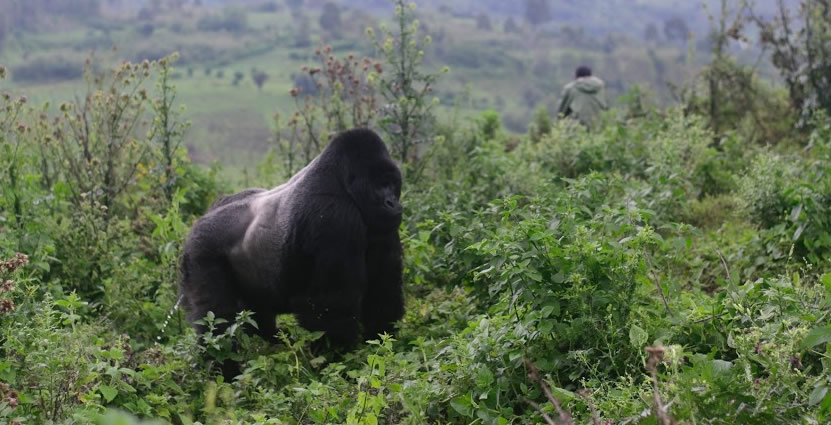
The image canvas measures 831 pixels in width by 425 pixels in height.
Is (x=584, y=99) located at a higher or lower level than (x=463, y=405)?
lower

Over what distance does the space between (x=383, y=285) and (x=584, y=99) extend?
6547 mm

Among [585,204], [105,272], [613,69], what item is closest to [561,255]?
[585,204]

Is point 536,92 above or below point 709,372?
below

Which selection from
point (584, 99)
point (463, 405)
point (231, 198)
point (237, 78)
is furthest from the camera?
point (237, 78)

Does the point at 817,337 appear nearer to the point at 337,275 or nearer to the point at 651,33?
the point at 337,275

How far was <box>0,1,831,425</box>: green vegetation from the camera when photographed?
2.86 meters

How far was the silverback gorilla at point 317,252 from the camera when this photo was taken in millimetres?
4125

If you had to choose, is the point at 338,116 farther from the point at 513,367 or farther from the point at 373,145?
Result: the point at 513,367

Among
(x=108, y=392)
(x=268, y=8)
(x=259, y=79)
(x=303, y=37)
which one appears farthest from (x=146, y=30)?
(x=108, y=392)

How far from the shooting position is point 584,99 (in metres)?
10.4

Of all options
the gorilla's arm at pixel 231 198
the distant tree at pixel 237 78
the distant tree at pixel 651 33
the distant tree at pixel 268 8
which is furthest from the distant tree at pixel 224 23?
the gorilla's arm at pixel 231 198

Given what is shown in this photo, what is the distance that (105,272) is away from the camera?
5320mm

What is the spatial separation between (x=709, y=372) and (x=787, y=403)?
0.20m

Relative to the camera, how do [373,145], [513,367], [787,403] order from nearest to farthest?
1. [787,403]
2. [513,367]
3. [373,145]
